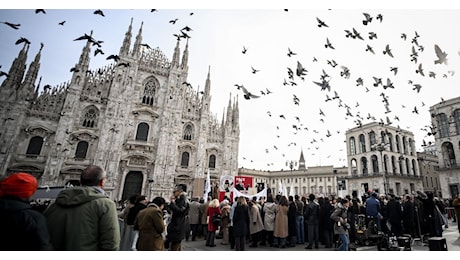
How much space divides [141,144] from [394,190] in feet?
121

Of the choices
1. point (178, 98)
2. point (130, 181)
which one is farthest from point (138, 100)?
point (130, 181)

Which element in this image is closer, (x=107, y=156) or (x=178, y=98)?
(x=107, y=156)

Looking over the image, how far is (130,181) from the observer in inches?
928

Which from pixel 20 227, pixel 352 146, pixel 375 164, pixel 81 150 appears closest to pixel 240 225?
pixel 20 227

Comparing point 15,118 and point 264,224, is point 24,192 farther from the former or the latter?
point 15,118

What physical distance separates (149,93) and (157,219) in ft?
82.2

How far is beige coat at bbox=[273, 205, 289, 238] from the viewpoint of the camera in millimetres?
7465

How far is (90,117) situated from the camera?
23484mm

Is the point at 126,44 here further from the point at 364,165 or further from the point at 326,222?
the point at 364,165

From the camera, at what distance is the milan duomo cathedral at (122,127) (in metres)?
20.4

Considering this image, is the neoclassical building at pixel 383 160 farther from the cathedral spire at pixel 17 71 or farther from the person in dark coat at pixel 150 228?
the cathedral spire at pixel 17 71

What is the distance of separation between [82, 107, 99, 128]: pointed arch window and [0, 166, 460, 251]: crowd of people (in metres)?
18.5

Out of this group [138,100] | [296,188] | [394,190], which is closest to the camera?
[138,100]

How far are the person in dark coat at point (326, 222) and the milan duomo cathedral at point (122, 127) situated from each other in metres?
11.9
